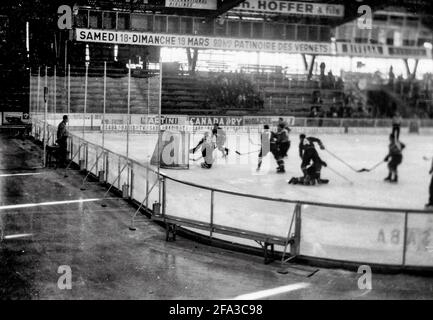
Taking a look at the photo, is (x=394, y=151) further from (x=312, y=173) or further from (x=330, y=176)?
(x=330, y=176)

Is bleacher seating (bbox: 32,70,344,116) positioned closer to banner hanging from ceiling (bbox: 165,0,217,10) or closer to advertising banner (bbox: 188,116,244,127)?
advertising banner (bbox: 188,116,244,127)

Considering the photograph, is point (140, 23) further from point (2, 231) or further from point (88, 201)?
point (2, 231)

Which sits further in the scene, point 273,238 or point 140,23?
point 140,23

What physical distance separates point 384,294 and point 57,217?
21.8 feet

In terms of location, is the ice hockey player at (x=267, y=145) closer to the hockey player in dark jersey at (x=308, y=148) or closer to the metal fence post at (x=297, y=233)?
the hockey player in dark jersey at (x=308, y=148)

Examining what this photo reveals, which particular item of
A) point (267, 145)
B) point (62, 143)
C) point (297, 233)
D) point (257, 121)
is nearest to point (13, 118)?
point (257, 121)

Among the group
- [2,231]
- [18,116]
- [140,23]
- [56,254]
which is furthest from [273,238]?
[140,23]

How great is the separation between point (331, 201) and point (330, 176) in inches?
160

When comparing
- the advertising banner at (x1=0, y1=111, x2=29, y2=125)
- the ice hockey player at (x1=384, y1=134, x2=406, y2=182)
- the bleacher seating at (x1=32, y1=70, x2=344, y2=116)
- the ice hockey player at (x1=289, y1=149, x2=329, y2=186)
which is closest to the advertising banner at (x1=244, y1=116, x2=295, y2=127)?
the bleacher seating at (x1=32, y1=70, x2=344, y2=116)

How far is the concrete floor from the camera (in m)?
6.97

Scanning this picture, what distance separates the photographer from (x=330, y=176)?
54.3ft

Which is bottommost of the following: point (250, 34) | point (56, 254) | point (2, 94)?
point (56, 254)

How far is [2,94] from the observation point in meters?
33.8

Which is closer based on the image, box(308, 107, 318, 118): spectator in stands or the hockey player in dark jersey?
the hockey player in dark jersey
